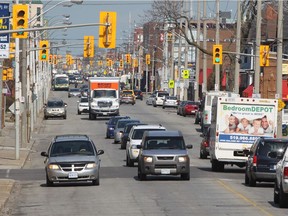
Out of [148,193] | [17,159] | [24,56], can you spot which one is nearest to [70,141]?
[148,193]

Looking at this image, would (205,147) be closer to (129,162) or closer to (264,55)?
(129,162)

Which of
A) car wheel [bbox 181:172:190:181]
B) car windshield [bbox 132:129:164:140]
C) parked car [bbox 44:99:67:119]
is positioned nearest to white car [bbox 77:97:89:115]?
parked car [bbox 44:99:67:119]

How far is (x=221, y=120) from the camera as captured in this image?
128ft

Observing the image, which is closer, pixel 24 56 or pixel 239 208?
pixel 239 208

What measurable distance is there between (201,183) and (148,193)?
460 cm

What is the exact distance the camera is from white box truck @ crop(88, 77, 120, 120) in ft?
273

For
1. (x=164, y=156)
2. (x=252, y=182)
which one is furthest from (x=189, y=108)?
(x=252, y=182)

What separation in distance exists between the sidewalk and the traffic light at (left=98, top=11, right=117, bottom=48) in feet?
20.5

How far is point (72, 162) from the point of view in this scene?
102 ft

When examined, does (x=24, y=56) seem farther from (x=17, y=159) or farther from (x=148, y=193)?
(x=148, y=193)

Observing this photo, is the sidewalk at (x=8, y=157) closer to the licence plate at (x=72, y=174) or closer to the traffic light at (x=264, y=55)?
the licence plate at (x=72, y=174)

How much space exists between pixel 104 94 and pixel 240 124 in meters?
45.5

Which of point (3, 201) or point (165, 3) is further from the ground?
point (165, 3)

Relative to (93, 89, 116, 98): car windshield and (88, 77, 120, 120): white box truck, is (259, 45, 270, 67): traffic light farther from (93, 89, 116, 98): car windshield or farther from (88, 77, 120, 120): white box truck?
(93, 89, 116, 98): car windshield
